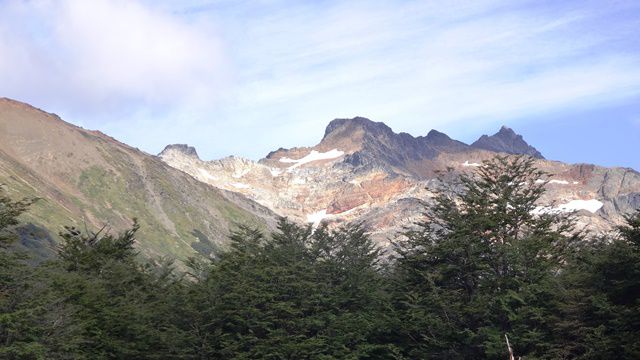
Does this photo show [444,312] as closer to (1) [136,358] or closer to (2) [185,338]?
(2) [185,338]

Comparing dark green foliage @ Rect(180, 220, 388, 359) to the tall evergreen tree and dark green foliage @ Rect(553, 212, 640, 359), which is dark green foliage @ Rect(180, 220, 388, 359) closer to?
the tall evergreen tree

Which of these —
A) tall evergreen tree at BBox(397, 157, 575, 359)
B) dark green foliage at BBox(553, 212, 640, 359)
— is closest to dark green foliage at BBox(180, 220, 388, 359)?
tall evergreen tree at BBox(397, 157, 575, 359)

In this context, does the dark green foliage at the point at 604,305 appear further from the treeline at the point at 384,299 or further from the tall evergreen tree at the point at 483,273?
the tall evergreen tree at the point at 483,273

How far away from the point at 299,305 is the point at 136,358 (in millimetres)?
10522

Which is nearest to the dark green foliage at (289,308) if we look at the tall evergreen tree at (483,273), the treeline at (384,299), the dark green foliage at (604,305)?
the treeline at (384,299)

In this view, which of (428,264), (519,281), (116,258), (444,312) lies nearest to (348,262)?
(428,264)

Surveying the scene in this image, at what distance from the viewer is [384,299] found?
47562 millimetres

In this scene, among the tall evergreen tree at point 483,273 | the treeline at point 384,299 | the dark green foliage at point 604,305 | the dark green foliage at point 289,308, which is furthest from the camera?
the dark green foliage at point 289,308

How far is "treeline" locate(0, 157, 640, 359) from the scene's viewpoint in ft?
115

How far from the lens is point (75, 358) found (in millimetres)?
34969

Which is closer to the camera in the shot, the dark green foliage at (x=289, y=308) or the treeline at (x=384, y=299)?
the treeline at (x=384, y=299)

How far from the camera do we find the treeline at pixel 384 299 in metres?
35.0

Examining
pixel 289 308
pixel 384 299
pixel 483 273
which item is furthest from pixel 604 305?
pixel 289 308

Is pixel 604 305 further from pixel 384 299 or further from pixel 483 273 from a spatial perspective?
pixel 384 299
